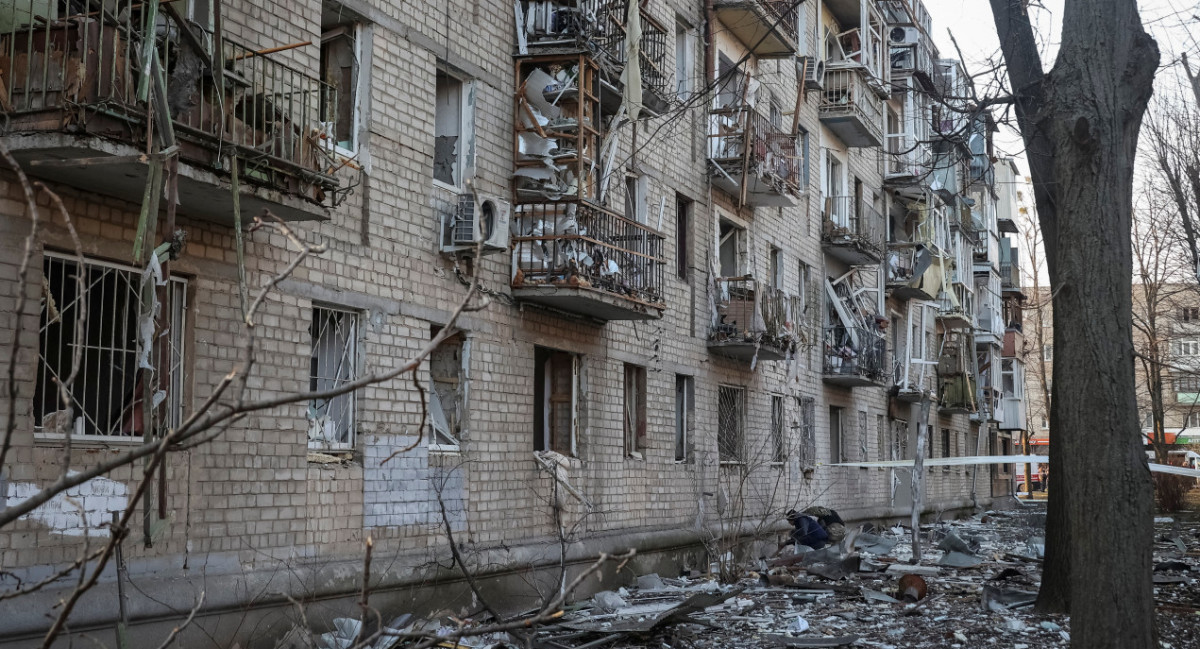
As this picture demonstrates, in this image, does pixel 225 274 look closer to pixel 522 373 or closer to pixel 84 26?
pixel 84 26

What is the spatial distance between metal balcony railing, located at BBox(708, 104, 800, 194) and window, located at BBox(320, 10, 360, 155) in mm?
8301

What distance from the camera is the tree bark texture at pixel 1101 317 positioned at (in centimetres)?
930

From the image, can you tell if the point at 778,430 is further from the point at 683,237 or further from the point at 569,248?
the point at 569,248

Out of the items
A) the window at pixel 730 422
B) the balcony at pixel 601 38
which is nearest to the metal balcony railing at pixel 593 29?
the balcony at pixel 601 38

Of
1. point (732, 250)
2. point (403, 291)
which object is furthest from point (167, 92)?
point (732, 250)

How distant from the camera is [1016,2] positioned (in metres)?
12.8

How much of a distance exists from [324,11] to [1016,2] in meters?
7.46

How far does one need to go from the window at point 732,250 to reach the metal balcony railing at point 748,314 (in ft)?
1.49

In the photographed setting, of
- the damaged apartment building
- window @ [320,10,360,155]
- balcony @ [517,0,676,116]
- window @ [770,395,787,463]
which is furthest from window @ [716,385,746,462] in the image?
window @ [320,10,360,155]

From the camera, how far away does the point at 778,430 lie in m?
22.6

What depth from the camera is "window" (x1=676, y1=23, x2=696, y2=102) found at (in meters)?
19.5

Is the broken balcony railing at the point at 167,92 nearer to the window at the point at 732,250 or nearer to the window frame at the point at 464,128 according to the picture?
the window frame at the point at 464,128

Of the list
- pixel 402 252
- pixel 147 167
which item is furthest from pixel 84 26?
pixel 402 252

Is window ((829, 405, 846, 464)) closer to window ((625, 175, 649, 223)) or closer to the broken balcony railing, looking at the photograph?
window ((625, 175, 649, 223))
